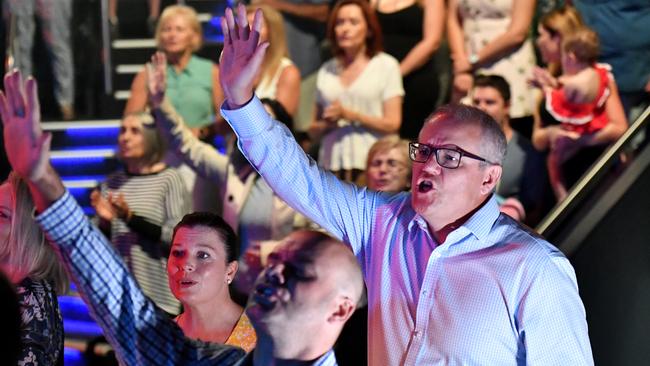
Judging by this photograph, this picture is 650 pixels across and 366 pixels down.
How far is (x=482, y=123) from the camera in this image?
3.34m

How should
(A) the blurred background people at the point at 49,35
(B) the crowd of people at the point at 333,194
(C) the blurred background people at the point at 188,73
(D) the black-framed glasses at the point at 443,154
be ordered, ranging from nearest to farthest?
(B) the crowd of people at the point at 333,194, (D) the black-framed glasses at the point at 443,154, (C) the blurred background people at the point at 188,73, (A) the blurred background people at the point at 49,35

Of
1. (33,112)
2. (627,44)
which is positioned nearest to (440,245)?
(33,112)

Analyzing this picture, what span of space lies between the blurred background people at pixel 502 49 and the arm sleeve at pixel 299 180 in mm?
2766

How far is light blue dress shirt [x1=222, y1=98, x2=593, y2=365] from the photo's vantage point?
3.07 meters

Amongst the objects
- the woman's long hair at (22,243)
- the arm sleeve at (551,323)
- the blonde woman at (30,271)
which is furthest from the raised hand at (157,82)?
the arm sleeve at (551,323)

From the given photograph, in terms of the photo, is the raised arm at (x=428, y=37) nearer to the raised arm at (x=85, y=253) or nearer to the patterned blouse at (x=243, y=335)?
the patterned blouse at (x=243, y=335)

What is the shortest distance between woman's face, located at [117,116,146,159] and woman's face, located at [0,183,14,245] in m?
2.57

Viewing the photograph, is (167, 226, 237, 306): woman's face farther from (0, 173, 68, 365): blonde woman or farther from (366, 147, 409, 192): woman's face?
(366, 147, 409, 192): woman's face

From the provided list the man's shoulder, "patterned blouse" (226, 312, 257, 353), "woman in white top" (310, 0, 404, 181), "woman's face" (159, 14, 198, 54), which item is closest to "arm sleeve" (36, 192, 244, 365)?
"patterned blouse" (226, 312, 257, 353)

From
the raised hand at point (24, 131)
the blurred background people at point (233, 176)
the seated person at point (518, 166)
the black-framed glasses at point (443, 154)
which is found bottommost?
the blurred background people at point (233, 176)

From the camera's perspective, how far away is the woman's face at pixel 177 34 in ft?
21.4

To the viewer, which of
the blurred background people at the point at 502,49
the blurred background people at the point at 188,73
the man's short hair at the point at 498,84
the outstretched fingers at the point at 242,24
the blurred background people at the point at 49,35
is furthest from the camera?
the blurred background people at the point at 49,35

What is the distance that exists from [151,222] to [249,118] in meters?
2.88

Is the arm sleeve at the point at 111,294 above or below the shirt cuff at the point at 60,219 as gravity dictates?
below
